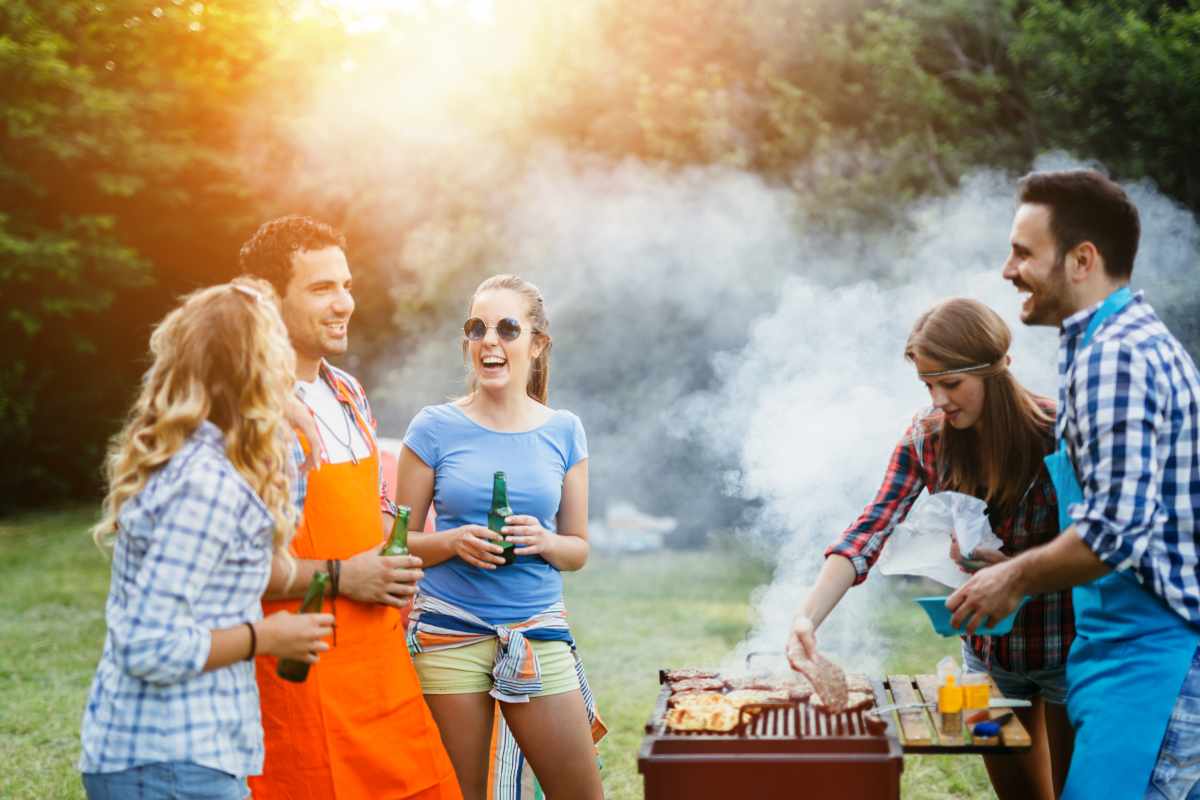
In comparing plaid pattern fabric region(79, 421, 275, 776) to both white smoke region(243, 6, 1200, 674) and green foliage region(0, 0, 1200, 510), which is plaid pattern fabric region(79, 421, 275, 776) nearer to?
white smoke region(243, 6, 1200, 674)

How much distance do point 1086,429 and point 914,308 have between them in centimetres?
694

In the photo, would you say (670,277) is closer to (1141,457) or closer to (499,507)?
(499,507)

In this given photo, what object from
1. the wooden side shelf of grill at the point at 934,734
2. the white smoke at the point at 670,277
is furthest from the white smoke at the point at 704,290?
the wooden side shelf of grill at the point at 934,734

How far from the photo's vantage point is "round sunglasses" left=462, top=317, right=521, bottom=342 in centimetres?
353

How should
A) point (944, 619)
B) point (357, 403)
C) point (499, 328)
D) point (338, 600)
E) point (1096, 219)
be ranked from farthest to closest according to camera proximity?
point (499, 328)
point (357, 403)
point (338, 600)
point (944, 619)
point (1096, 219)

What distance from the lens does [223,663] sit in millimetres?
2395

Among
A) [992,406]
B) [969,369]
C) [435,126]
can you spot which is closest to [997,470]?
[992,406]

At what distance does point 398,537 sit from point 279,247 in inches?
34.5

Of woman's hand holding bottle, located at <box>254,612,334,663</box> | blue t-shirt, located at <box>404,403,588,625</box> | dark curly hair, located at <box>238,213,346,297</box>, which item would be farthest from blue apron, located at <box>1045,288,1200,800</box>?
dark curly hair, located at <box>238,213,346,297</box>

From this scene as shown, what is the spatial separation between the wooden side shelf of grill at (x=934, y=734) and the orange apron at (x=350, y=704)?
127cm

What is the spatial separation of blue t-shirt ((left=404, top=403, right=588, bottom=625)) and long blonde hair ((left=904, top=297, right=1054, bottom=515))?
1.16 meters

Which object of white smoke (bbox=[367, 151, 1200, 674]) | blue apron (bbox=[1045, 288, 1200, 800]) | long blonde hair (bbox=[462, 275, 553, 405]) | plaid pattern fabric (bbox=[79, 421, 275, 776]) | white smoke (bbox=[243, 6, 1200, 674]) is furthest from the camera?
white smoke (bbox=[367, 151, 1200, 674])

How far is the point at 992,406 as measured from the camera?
3.22 meters

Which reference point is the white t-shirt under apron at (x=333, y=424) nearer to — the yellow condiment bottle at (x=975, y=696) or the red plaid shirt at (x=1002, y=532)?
the red plaid shirt at (x=1002, y=532)
